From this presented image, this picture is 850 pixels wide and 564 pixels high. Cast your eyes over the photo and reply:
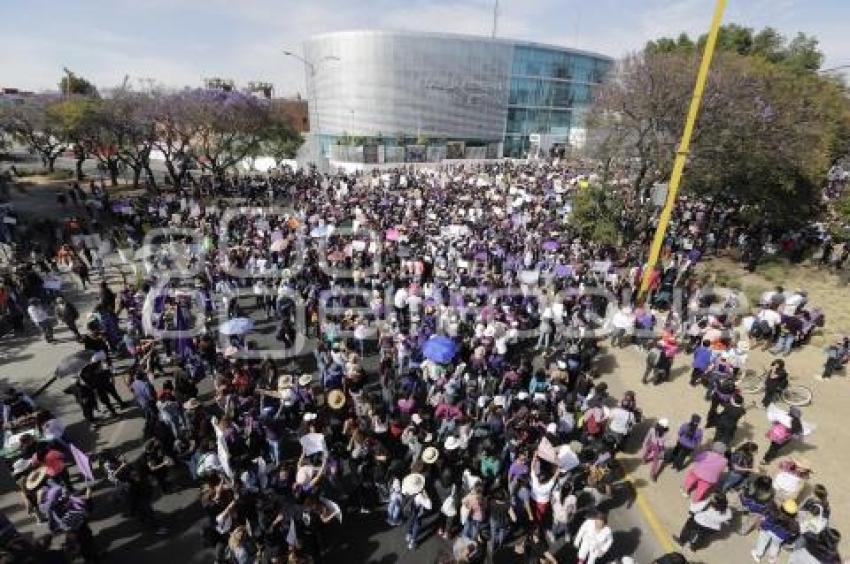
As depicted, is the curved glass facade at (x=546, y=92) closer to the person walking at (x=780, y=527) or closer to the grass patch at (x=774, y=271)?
the grass patch at (x=774, y=271)

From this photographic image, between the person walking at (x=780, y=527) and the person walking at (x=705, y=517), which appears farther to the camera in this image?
the person walking at (x=705, y=517)

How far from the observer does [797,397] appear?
41.3ft

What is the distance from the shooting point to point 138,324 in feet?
43.8

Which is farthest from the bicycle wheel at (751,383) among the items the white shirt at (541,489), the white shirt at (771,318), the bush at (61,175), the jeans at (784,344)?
the bush at (61,175)

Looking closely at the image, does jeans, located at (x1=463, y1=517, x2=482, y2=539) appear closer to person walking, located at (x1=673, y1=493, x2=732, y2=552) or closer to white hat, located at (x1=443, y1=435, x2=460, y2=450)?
white hat, located at (x1=443, y1=435, x2=460, y2=450)

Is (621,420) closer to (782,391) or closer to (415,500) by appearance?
(415,500)

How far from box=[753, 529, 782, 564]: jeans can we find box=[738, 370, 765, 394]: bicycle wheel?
19.0ft

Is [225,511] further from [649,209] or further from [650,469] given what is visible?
[649,209]

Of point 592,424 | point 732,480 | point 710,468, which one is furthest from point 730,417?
point 592,424

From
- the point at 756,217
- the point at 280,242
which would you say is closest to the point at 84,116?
the point at 280,242

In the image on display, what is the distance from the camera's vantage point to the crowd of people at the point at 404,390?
7637 mm

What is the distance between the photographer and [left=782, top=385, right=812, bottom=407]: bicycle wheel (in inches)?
492

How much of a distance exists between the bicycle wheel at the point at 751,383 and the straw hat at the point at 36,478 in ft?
50.2

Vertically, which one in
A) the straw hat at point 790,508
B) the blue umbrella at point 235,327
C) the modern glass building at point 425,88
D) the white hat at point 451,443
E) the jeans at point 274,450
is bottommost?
the jeans at point 274,450
